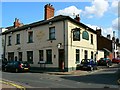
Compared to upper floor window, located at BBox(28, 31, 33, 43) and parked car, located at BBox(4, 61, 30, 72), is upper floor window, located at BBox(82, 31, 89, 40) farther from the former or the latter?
parked car, located at BBox(4, 61, 30, 72)

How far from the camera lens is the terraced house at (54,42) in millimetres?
29156

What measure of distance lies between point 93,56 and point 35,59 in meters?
10.2

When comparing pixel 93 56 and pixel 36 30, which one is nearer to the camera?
pixel 36 30

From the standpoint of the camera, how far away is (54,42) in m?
30.1

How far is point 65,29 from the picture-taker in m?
29.1

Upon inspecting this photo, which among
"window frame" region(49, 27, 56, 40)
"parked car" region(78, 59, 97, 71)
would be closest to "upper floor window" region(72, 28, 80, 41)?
"window frame" region(49, 27, 56, 40)

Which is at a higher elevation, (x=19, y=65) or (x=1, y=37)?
(x=1, y=37)

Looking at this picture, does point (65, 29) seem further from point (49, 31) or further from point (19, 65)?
point (19, 65)

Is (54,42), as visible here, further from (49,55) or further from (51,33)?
(49,55)

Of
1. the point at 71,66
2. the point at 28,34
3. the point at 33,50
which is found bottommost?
the point at 71,66

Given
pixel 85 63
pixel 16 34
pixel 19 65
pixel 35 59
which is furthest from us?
pixel 16 34

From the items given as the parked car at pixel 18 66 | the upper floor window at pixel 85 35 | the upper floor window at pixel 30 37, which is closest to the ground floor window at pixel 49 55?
the parked car at pixel 18 66

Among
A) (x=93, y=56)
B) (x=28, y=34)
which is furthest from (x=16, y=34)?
(x=93, y=56)

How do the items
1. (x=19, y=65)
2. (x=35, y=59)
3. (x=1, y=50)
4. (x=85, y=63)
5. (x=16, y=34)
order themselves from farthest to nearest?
1. (x=1, y=50)
2. (x=16, y=34)
3. (x=35, y=59)
4. (x=85, y=63)
5. (x=19, y=65)
